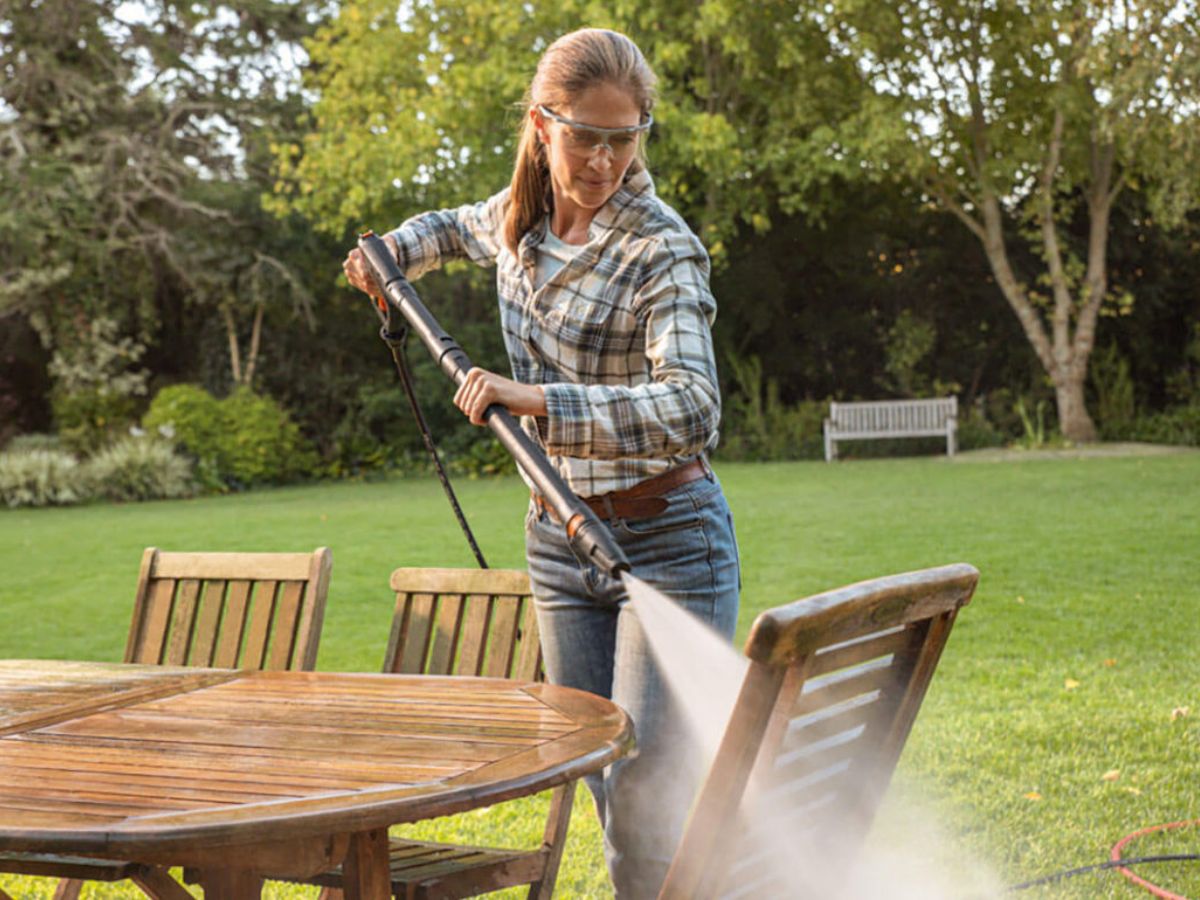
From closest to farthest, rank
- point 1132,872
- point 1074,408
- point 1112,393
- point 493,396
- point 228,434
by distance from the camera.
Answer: point 493,396
point 1132,872
point 228,434
point 1074,408
point 1112,393

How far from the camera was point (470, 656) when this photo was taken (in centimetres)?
331

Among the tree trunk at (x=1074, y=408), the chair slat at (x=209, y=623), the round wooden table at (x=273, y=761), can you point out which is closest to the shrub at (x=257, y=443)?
the tree trunk at (x=1074, y=408)

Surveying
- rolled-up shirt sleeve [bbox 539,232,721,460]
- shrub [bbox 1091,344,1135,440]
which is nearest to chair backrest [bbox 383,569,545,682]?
rolled-up shirt sleeve [bbox 539,232,721,460]

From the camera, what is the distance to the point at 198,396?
1994cm

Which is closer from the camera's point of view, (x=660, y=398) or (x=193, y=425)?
(x=660, y=398)

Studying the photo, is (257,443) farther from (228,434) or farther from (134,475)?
(134,475)

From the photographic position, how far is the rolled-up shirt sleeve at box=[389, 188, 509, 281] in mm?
3064

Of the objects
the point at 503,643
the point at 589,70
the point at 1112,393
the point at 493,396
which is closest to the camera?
the point at 493,396

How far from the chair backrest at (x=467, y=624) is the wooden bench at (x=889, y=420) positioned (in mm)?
17145

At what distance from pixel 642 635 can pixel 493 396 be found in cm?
55

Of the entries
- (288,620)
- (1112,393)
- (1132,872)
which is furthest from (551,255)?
(1112,393)

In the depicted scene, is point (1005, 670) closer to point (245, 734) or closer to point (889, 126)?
point (245, 734)

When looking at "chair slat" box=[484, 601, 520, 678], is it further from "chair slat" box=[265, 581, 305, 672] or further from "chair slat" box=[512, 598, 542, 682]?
"chair slat" box=[265, 581, 305, 672]

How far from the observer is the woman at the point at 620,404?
243 centimetres
